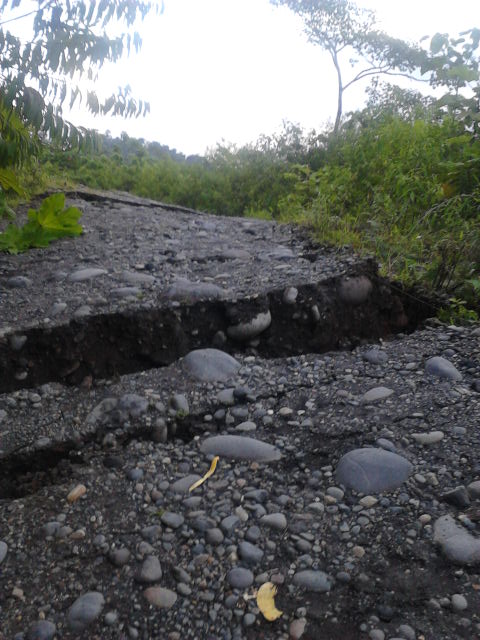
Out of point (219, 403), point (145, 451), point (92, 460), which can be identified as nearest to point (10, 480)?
point (92, 460)

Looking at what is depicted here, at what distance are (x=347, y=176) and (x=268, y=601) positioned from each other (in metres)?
3.76

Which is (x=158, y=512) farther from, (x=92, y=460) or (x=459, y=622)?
(x=459, y=622)

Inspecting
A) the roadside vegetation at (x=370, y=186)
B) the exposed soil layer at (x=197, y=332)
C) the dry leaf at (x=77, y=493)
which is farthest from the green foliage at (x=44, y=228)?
the dry leaf at (x=77, y=493)

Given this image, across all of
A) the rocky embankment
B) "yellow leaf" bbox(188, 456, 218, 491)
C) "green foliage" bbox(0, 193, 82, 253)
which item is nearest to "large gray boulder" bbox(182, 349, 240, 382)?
the rocky embankment

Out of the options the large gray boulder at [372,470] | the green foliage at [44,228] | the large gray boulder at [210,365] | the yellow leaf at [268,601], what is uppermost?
the green foliage at [44,228]

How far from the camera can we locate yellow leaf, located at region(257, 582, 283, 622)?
1.53 metres

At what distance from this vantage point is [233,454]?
2152 millimetres

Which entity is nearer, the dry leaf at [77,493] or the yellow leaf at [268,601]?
the yellow leaf at [268,601]

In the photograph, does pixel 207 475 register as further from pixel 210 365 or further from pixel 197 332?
pixel 197 332

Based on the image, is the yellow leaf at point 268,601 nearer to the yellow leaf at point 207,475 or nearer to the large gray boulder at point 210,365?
the yellow leaf at point 207,475

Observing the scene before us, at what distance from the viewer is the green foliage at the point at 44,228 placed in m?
3.87

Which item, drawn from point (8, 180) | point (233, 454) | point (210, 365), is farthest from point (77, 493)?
point (8, 180)

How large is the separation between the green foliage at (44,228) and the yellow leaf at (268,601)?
2865 mm

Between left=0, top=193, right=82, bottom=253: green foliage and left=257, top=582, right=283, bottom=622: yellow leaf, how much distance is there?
9.40 feet
